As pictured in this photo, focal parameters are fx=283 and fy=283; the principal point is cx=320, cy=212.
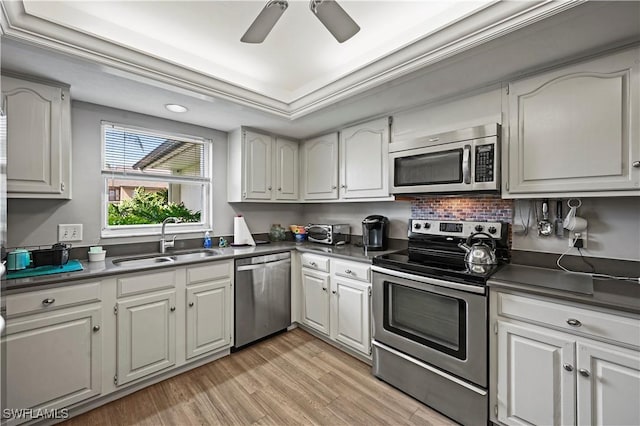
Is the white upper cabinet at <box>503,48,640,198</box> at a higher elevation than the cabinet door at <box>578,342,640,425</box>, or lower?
higher

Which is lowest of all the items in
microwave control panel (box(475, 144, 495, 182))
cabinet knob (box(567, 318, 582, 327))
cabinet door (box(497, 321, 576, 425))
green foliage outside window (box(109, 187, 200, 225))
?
cabinet door (box(497, 321, 576, 425))

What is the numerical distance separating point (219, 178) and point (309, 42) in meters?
1.71

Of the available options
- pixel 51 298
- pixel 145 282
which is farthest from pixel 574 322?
pixel 51 298

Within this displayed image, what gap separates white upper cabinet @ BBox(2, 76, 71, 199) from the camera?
177 centimetres

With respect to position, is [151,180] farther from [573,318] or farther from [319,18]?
[573,318]

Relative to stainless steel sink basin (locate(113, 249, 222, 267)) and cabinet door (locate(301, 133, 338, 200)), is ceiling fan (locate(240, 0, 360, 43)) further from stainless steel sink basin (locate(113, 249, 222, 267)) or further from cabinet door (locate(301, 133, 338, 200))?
stainless steel sink basin (locate(113, 249, 222, 267))

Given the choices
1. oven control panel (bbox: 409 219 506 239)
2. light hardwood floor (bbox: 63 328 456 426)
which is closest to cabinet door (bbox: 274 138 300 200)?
oven control panel (bbox: 409 219 506 239)

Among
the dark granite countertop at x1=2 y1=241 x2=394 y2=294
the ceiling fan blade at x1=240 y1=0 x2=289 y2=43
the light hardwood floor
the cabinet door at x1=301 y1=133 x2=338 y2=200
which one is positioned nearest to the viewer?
the ceiling fan blade at x1=240 y1=0 x2=289 y2=43

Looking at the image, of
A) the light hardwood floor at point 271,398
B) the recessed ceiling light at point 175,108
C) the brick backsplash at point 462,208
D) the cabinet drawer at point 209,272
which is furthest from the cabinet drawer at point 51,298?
the brick backsplash at point 462,208

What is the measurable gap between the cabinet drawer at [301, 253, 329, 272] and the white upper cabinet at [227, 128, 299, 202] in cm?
80

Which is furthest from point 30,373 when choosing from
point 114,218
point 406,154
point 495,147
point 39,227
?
point 495,147

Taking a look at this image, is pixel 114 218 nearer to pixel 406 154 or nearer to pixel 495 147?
pixel 406 154

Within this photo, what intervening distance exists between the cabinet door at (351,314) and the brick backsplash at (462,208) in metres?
0.87

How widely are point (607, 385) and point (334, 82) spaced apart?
2307mm
